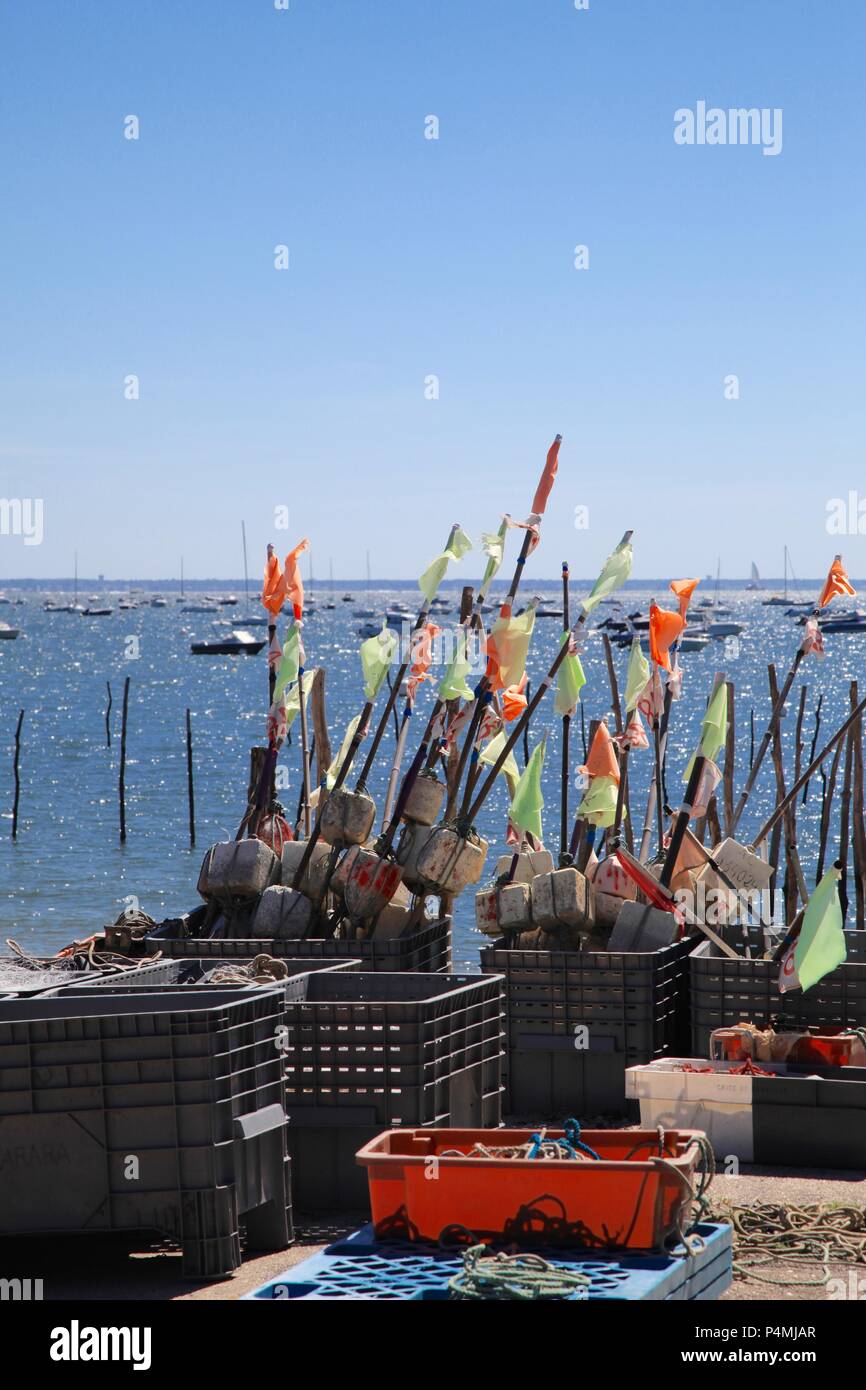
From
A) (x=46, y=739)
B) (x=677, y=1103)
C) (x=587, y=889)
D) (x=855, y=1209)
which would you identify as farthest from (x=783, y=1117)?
(x=46, y=739)

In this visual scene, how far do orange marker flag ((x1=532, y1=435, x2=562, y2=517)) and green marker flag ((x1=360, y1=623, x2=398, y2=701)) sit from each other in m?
1.33

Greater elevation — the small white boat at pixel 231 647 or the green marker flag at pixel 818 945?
the small white boat at pixel 231 647

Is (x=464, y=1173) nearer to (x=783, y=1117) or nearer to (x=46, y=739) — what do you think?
(x=783, y=1117)

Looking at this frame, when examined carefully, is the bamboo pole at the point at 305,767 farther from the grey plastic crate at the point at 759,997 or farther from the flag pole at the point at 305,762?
the grey plastic crate at the point at 759,997

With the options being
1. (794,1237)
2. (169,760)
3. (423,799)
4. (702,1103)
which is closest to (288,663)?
(423,799)

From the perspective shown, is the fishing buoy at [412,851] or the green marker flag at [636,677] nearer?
the fishing buoy at [412,851]

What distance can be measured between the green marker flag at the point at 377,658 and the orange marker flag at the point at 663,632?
1.73 meters

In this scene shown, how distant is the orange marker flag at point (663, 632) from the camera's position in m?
12.1

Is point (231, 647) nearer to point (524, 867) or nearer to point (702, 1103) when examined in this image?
point (524, 867)

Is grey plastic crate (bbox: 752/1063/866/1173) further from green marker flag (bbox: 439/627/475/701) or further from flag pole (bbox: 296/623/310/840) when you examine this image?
flag pole (bbox: 296/623/310/840)

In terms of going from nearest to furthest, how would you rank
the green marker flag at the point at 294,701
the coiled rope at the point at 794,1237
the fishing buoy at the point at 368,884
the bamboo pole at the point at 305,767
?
the coiled rope at the point at 794,1237
the fishing buoy at the point at 368,884
the bamboo pole at the point at 305,767
the green marker flag at the point at 294,701

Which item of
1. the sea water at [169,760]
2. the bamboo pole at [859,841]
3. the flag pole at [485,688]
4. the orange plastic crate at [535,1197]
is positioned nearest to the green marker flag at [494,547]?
the flag pole at [485,688]
